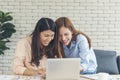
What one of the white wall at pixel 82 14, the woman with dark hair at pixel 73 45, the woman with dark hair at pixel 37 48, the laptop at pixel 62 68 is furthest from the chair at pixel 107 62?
the laptop at pixel 62 68

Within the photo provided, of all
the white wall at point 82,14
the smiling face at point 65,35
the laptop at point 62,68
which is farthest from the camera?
the white wall at point 82,14

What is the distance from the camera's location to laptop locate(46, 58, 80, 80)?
2140mm

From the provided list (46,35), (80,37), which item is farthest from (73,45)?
(46,35)

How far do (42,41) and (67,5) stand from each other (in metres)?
2.05

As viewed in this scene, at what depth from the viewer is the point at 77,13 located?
15.1ft

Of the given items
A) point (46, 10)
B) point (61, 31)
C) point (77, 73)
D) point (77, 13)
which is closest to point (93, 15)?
point (77, 13)

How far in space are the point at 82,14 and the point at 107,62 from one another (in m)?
1.08

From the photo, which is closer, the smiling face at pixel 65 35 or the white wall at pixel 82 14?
the smiling face at pixel 65 35

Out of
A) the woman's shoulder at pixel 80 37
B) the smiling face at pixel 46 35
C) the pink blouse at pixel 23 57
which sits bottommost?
the pink blouse at pixel 23 57

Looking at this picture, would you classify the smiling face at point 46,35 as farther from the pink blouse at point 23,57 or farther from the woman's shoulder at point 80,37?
the woman's shoulder at point 80,37

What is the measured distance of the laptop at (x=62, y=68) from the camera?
2140 millimetres

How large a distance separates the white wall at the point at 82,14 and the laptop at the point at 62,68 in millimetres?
2507

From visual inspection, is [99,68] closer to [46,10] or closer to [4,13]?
[46,10]

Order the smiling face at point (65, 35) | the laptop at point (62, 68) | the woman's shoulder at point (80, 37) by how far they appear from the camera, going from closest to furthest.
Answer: the laptop at point (62, 68)
the smiling face at point (65, 35)
the woman's shoulder at point (80, 37)
